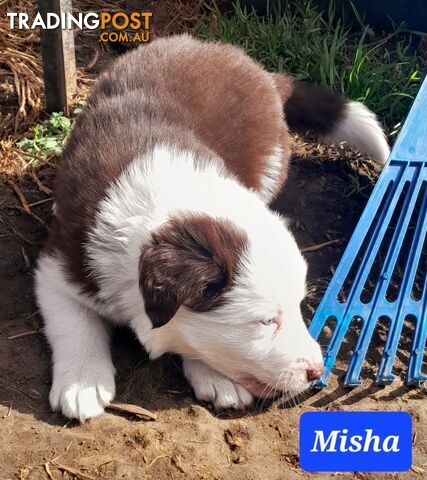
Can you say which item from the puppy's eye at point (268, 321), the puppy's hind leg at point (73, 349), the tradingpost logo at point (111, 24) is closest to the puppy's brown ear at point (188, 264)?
the puppy's eye at point (268, 321)

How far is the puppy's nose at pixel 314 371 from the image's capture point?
301cm

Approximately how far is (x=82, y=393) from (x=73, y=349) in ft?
0.79

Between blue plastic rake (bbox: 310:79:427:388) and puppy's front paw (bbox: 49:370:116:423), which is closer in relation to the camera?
puppy's front paw (bbox: 49:370:116:423)

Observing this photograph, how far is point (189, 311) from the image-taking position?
115 inches

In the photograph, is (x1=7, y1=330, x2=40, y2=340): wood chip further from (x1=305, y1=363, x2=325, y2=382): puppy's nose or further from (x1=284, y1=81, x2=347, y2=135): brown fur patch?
(x1=284, y1=81, x2=347, y2=135): brown fur patch

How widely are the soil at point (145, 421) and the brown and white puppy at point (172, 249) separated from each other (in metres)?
0.10

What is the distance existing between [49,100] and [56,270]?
5.53 ft

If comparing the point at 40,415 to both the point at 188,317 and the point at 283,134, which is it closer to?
the point at 188,317

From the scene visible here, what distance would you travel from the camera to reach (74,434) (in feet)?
9.73

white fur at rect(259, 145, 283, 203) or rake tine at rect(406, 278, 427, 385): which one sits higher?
white fur at rect(259, 145, 283, 203)

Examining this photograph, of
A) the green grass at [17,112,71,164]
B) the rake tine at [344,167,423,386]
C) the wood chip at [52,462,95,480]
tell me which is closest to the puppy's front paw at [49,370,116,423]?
the wood chip at [52,462,95,480]

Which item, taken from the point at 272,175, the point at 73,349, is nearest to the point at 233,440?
the point at 73,349

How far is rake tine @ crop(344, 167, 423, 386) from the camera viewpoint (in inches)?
133

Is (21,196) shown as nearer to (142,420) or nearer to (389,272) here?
(142,420)
